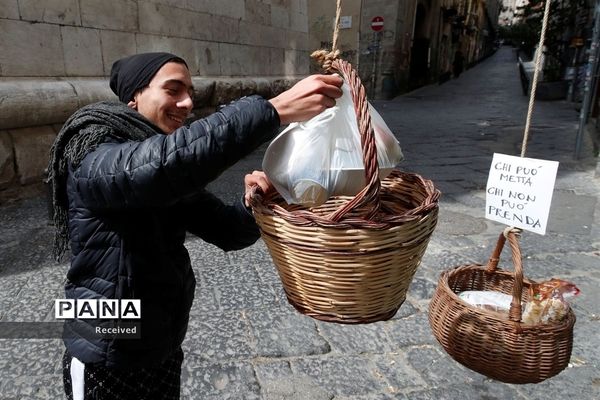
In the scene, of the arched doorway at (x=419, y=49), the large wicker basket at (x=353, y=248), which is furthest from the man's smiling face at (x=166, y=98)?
the arched doorway at (x=419, y=49)

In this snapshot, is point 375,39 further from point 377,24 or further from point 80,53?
point 80,53

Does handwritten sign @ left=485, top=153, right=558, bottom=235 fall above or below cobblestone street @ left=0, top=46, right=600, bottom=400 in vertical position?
above

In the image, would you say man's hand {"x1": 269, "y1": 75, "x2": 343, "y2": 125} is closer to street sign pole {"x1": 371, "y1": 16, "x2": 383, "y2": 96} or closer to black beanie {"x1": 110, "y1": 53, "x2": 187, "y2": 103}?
black beanie {"x1": 110, "y1": 53, "x2": 187, "y2": 103}

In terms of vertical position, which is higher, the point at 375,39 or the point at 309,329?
the point at 375,39

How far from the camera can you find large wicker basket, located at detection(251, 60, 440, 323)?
32.8 inches

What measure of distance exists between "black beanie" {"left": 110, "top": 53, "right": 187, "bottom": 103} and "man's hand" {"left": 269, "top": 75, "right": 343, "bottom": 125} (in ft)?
1.29

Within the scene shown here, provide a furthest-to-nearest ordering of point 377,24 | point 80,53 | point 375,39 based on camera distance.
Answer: point 375,39 < point 377,24 < point 80,53

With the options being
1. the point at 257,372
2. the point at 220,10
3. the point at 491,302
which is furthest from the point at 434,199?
the point at 220,10

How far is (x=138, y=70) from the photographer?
107 centimetres

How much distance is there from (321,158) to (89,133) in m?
0.51

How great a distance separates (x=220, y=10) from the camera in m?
5.56

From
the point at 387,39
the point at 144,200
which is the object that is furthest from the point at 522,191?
the point at 387,39

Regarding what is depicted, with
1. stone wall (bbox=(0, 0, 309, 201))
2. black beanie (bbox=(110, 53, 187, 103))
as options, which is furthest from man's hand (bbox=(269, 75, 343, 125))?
stone wall (bbox=(0, 0, 309, 201))

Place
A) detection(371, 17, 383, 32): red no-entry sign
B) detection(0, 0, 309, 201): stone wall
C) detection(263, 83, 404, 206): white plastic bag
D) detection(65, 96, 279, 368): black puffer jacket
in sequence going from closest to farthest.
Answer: detection(65, 96, 279, 368): black puffer jacket
detection(263, 83, 404, 206): white plastic bag
detection(0, 0, 309, 201): stone wall
detection(371, 17, 383, 32): red no-entry sign
